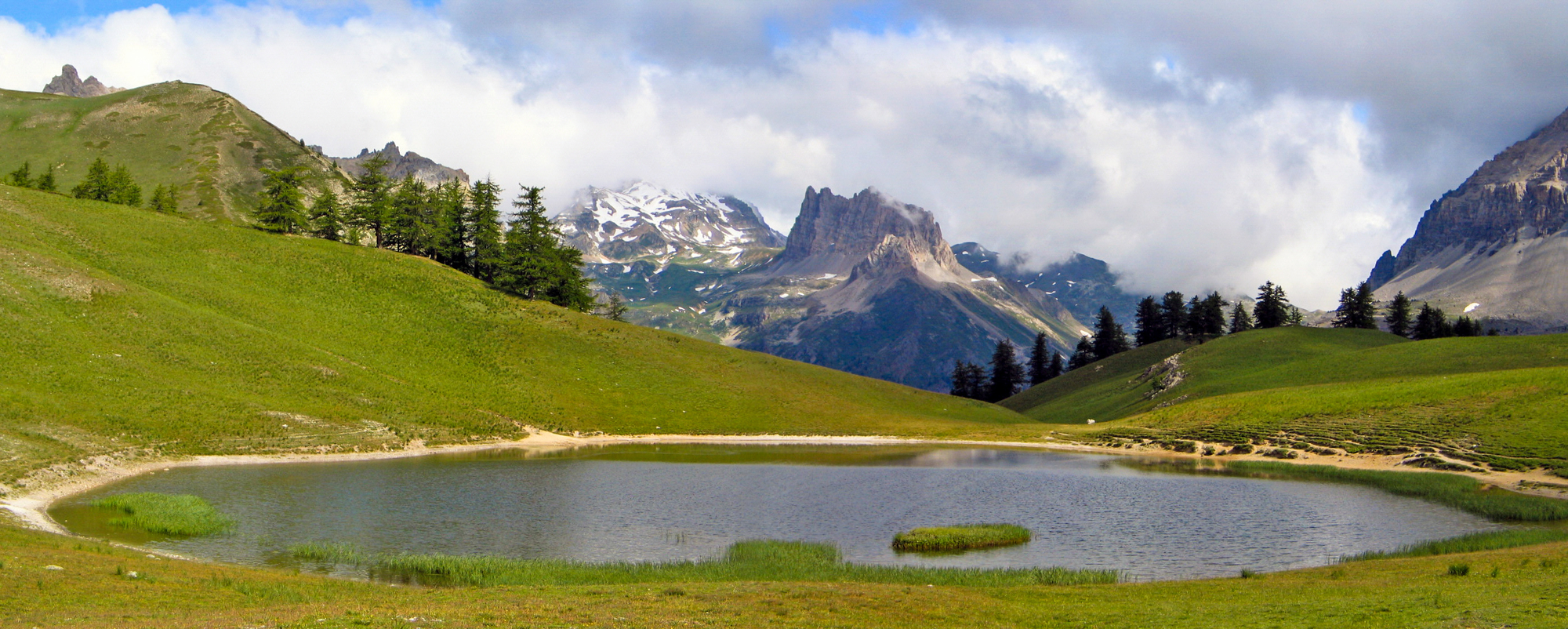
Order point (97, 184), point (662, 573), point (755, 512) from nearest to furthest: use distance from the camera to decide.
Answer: point (662, 573) → point (755, 512) → point (97, 184)

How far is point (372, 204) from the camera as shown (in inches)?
4897

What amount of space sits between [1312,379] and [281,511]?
119299 millimetres

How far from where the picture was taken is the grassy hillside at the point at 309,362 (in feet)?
202

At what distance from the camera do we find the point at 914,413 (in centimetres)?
12400

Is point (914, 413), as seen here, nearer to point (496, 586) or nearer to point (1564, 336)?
point (1564, 336)

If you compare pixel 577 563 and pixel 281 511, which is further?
pixel 281 511

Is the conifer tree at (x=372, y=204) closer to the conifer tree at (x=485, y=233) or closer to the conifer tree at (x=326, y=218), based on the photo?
the conifer tree at (x=326, y=218)

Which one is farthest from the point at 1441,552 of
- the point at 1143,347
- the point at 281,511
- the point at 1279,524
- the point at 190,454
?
the point at 1143,347

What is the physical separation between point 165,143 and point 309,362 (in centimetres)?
13056

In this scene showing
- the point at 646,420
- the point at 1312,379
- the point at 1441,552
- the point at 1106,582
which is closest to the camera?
the point at 1106,582

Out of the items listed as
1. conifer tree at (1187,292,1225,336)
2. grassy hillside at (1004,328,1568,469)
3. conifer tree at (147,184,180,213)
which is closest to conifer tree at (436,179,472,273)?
conifer tree at (147,184,180,213)

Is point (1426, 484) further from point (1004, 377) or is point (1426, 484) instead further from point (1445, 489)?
point (1004, 377)

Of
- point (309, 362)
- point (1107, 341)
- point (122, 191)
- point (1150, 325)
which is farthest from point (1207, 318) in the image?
point (122, 191)

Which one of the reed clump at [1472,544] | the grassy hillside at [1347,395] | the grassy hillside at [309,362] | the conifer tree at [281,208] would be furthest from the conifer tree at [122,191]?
the reed clump at [1472,544]
